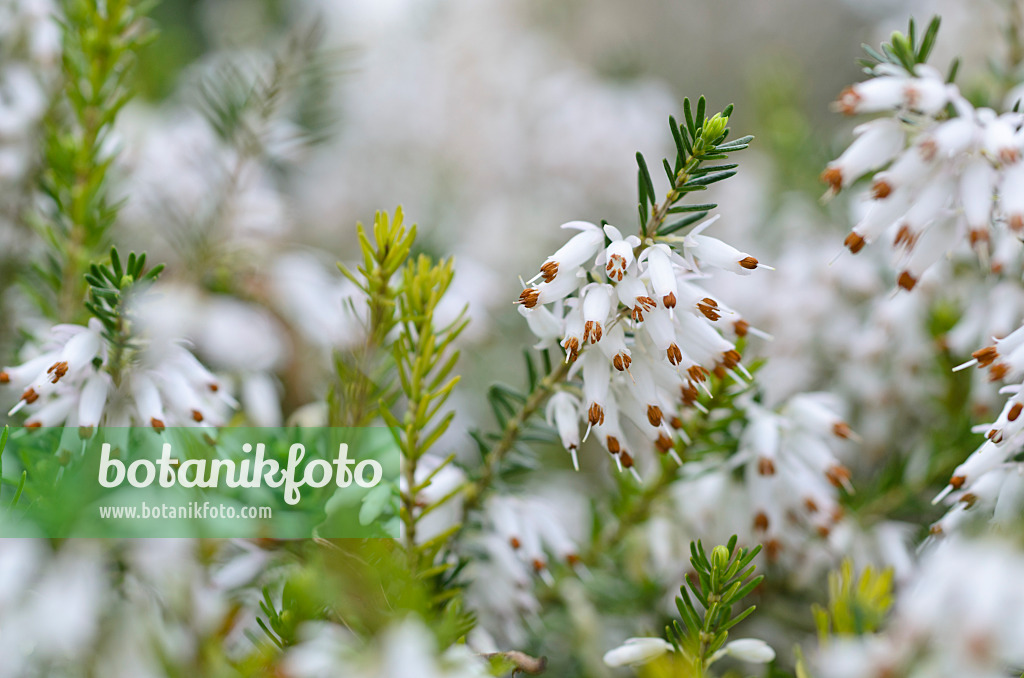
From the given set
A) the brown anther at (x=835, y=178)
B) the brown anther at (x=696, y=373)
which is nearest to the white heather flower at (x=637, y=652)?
the brown anther at (x=696, y=373)

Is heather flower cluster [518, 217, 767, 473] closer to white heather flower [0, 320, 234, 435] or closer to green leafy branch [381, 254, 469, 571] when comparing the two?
green leafy branch [381, 254, 469, 571]

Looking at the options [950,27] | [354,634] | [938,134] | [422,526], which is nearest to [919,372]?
[938,134]

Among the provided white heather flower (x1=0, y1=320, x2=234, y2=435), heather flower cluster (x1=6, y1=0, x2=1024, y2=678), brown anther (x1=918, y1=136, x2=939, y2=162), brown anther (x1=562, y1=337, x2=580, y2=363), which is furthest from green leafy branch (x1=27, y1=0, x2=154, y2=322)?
brown anther (x1=918, y1=136, x2=939, y2=162)

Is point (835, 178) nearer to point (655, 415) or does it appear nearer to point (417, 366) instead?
point (655, 415)

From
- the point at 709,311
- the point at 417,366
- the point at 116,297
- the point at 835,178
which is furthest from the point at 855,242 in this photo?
the point at 116,297

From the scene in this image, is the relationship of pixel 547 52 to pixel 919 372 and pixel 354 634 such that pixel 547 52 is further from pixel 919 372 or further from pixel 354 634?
pixel 354 634
